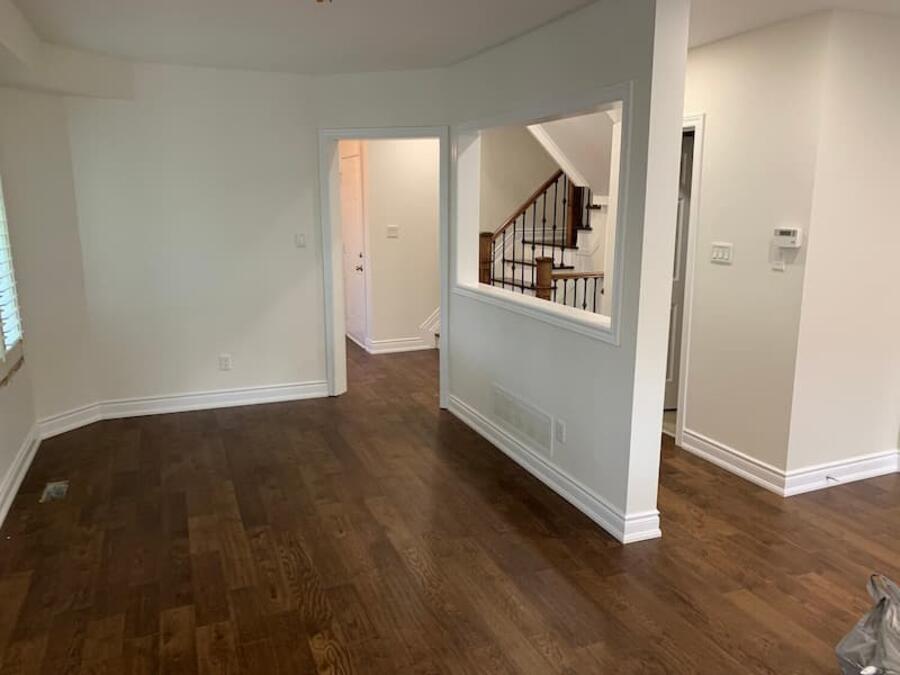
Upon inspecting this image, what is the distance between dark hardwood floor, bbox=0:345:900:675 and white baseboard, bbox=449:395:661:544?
7 cm

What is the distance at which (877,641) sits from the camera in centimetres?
200

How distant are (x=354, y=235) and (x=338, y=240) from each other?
1865mm

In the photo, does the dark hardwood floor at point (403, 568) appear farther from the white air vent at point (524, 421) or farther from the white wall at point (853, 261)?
the white wall at point (853, 261)

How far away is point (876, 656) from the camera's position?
1.97 meters

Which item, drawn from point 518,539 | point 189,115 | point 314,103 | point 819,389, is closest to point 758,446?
point 819,389

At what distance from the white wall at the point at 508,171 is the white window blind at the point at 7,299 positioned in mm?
4454

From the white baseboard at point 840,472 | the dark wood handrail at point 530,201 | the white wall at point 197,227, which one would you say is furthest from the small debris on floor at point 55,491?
the dark wood handrail at point 530,201

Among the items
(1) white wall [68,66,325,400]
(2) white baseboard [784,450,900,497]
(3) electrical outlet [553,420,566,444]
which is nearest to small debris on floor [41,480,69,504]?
(1) white wall [68,66,325,400]

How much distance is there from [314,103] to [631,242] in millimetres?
3046

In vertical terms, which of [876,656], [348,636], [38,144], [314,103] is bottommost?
[348,636]

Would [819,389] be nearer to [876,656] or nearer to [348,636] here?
[876,656]

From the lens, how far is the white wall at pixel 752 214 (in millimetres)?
3365

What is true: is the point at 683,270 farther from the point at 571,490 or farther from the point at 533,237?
the point at 533,237

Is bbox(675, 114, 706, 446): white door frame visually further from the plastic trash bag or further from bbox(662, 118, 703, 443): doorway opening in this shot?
the plastic trash bag
